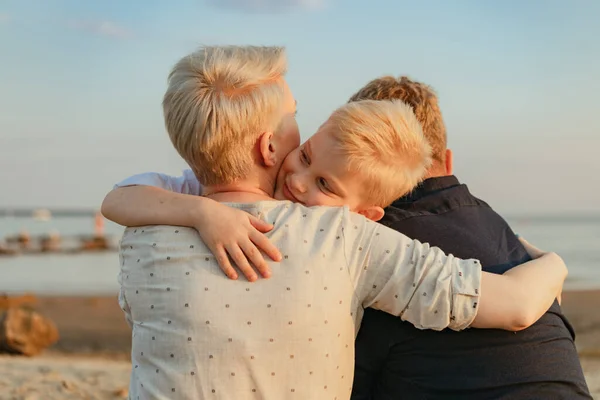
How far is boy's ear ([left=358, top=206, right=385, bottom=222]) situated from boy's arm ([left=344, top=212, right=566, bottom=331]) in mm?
250

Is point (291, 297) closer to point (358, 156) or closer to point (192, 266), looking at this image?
point (192, 266)

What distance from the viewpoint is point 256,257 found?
197cm

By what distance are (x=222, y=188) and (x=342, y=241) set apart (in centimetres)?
45

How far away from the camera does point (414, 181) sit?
7.66 ft

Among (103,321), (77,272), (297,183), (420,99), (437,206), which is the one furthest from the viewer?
(77,272)

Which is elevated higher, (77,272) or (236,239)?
(236,239)

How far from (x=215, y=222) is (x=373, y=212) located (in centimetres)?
56

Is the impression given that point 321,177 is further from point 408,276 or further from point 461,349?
point 461,349

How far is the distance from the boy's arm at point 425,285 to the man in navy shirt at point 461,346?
0.18m

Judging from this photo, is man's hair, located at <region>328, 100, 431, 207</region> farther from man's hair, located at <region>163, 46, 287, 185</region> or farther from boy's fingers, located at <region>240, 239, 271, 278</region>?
boy's fingers, located at <region>240, 239, 271, 278</region>

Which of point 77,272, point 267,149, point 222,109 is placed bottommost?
point 77,272

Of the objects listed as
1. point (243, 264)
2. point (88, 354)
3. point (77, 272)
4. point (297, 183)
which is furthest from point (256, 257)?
point (77, 272)

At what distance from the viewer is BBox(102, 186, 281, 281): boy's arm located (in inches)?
77.9

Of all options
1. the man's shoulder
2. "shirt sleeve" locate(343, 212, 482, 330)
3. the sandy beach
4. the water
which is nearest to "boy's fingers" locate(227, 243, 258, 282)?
"shirt sleeve" locate(343, 212, 482, 330)
